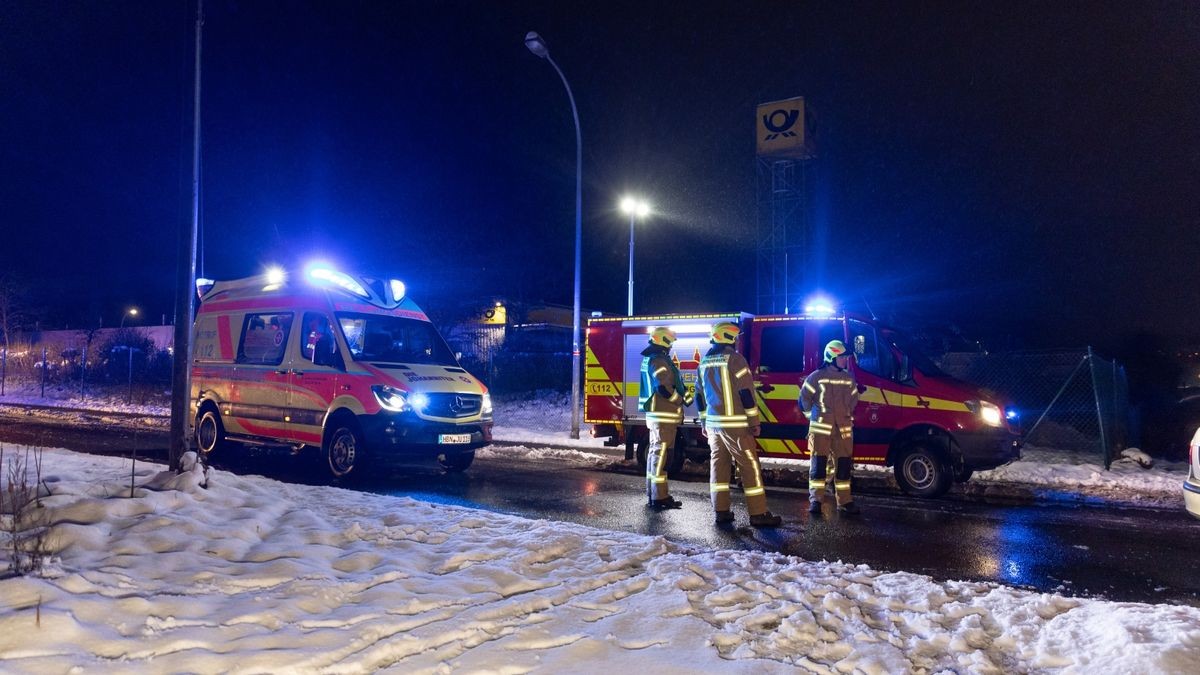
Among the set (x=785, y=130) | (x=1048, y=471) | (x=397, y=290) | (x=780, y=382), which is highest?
(x=785, y=130)

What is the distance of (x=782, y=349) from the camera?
33.8ft

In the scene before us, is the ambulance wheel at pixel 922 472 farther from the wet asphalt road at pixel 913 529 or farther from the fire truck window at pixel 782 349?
the fire truck window at pixel 782 349

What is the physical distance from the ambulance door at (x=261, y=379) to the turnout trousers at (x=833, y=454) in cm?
699

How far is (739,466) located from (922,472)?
3388 millimetres

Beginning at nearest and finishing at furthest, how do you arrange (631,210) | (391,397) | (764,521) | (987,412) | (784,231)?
(764,521) → (987,412) → (391,397) → (631,210) → (784,231)

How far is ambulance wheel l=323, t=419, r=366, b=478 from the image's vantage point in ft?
31.3

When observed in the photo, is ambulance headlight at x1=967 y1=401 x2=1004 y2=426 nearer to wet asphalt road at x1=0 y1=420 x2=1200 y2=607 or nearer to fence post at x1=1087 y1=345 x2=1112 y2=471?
wet asphalt road at x1=0 y1=420 x2=1200 y2=607

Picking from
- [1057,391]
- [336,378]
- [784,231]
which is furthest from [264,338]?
[784,231]

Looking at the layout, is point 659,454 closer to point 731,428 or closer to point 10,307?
point 731,428

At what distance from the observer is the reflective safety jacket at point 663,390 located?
7781 millimetres

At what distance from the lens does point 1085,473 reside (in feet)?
34.7

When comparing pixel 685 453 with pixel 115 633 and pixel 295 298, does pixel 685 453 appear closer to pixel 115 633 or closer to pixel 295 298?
pixel 295 298

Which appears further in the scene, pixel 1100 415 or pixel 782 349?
pixel 1100 415

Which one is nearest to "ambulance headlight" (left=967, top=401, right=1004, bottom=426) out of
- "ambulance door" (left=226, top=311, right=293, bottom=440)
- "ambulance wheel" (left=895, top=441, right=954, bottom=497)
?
"ambulance wheel" (left=895, top=441, right=954, bottom=497)
